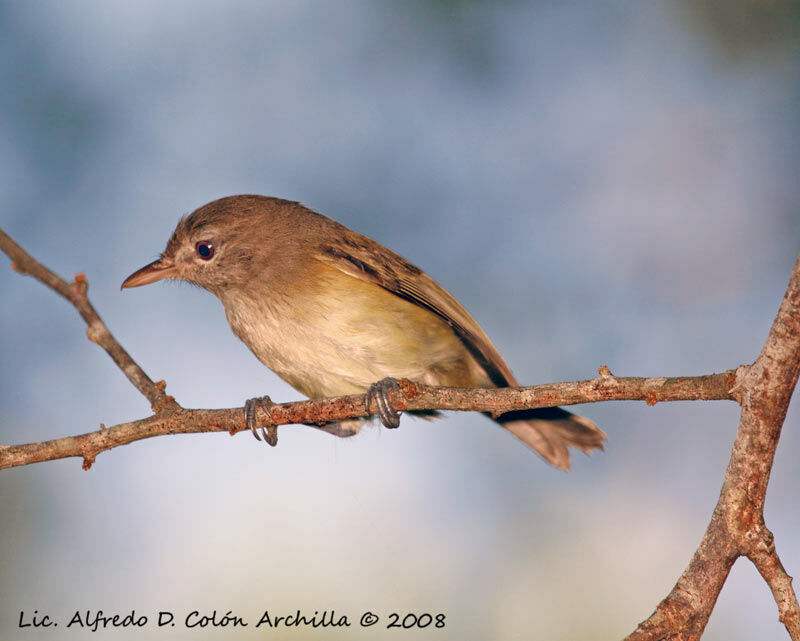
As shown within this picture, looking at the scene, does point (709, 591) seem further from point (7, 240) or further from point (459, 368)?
point (7, 240)

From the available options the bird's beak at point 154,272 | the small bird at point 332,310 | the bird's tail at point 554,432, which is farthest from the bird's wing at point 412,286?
the bird's beak at point 154,272

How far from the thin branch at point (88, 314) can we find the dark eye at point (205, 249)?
1.51 metres

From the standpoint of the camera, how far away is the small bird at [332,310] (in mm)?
4402

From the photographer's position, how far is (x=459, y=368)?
192 inches

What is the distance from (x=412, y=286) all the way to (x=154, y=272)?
5.88 ft

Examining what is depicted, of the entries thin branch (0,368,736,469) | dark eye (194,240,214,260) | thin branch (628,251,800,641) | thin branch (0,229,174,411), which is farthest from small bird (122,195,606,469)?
thin branch (628,251,800,641)

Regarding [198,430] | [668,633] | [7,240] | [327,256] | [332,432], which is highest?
[327,256]

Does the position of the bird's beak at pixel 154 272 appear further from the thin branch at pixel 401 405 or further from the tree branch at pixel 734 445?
the tree branch at pixel 734 445

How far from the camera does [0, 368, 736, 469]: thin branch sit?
107 inches

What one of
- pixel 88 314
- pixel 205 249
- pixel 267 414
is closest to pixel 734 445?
pixel 267 414

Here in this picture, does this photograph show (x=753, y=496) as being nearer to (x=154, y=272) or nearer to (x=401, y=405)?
(x=401, y=405)

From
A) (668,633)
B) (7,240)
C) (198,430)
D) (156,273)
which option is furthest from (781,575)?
(156,273)

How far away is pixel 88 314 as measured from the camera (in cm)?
342

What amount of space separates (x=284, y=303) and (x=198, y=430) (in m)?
1.21
